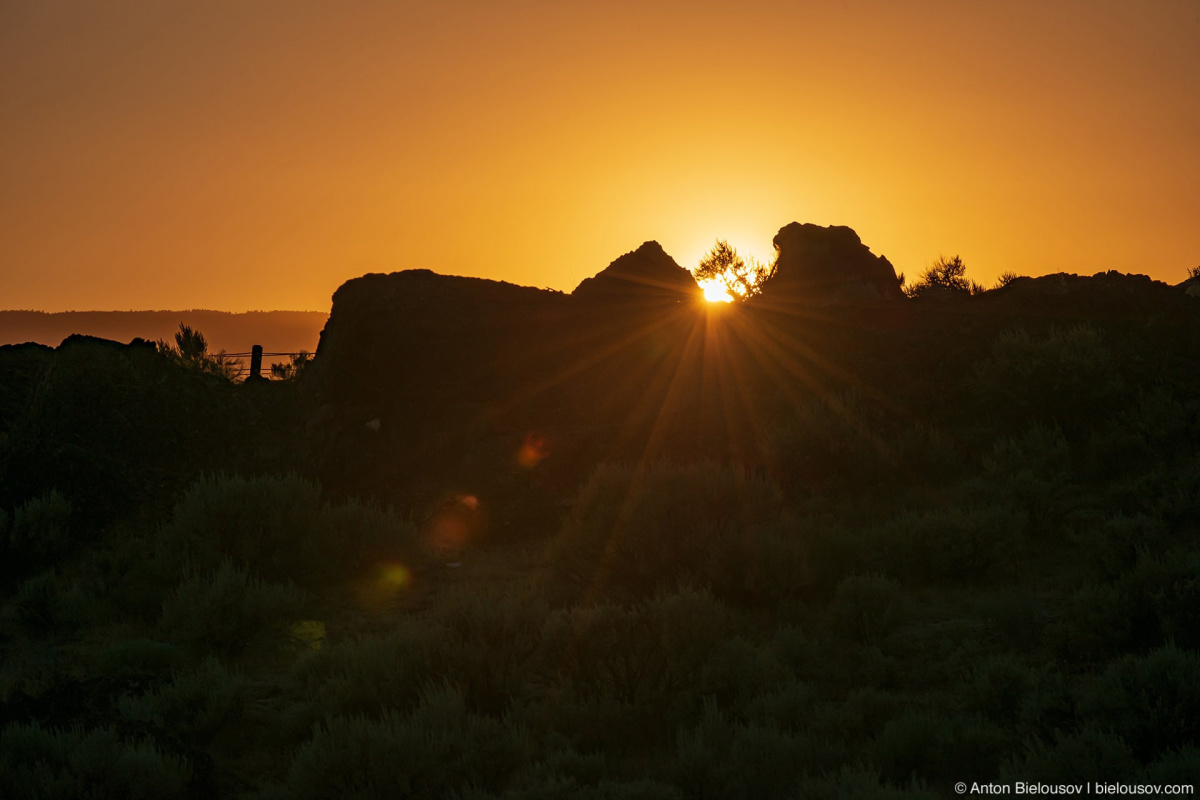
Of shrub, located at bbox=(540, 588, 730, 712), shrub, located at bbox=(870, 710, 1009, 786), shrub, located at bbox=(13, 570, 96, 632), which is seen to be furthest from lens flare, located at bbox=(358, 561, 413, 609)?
shrub, located at bbox=(870, 710, 1009, 786)

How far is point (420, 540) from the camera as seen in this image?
1192cm

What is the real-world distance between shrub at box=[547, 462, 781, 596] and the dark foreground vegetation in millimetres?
49

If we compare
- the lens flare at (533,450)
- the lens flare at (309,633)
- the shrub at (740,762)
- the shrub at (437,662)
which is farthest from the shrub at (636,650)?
the lens flare at (533,450)

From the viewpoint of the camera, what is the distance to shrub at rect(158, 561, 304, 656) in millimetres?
8805

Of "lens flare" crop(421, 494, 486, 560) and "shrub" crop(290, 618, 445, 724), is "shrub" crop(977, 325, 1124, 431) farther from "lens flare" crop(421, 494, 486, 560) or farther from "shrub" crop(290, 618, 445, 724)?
"shrub" crop(290, 618, 445, 724)

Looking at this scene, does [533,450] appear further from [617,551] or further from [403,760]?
[403,760]

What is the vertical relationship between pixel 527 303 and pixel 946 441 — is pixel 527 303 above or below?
above

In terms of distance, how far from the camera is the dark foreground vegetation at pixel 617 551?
5.89m

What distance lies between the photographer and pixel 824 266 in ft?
69.9

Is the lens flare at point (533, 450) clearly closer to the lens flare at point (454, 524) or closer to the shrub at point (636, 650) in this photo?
the lens flare at point (454, 524)

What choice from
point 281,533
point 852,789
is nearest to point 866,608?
point 852,789

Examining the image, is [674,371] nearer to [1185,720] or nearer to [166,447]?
[166,447]

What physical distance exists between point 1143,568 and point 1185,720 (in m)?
2.40

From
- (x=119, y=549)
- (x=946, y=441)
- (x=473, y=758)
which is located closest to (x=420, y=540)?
(x=119, y=549)
